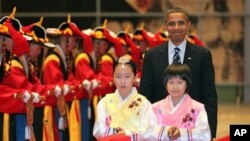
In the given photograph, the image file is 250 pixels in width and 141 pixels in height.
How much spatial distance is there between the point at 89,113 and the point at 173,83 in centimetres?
375

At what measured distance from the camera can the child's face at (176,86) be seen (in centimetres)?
472

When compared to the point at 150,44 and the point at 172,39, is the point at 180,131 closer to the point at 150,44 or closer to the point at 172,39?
the point at 172,39

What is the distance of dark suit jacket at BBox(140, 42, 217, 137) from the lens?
5137mm

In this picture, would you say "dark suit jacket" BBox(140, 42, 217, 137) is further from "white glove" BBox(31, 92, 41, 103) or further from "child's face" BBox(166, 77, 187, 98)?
"white glove" BBox(31, 92, 41, 103)

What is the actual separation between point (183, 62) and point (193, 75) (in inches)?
4.9

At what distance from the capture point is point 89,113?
27.5 feet

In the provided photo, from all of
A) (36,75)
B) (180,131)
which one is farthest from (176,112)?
(36,75)

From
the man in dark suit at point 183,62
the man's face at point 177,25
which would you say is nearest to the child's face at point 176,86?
the man in dark suit at point 183,62

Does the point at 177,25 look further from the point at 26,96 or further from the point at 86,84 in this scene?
the point at 86,84

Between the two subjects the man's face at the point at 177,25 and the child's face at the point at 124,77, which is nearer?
the man's face at the point at 177,25

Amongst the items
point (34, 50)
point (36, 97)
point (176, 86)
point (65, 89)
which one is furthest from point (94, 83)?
point (176, 86)

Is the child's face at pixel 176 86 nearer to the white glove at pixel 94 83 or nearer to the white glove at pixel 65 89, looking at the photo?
the white glove at pixel 65 89

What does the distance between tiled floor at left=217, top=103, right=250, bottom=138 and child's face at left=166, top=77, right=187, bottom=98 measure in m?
6.33

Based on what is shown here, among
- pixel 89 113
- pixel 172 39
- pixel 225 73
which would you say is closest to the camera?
pixel 172 39
